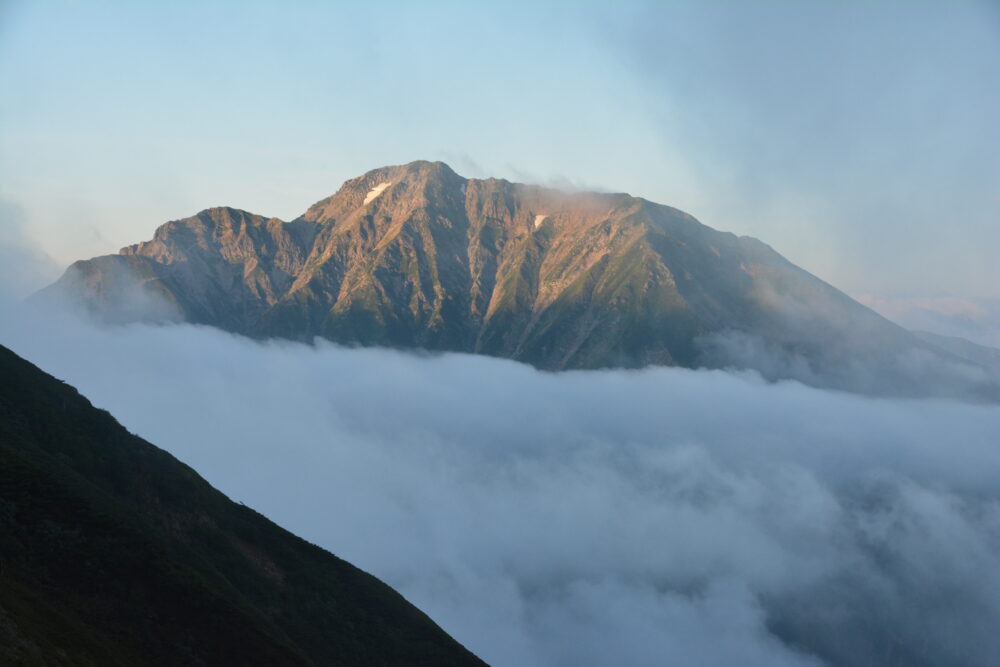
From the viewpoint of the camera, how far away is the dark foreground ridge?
9669 centimetres

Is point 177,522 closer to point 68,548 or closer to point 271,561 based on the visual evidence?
point 271,561

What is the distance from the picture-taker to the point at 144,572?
111 m

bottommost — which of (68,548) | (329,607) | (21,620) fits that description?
(21,620)

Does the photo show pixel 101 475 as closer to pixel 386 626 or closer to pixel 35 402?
pixel 35 402

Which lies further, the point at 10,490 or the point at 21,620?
the point at 10,490

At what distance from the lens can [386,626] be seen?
156 meters

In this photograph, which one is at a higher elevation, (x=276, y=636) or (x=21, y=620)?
(x=276, y=636)

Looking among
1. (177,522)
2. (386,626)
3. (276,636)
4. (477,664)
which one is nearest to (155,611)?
(276,636)

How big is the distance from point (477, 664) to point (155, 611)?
234ft

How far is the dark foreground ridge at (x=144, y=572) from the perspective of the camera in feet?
317

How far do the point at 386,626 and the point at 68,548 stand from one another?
224ft

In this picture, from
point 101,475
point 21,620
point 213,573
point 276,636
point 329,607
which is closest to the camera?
point 21,620

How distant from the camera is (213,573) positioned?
129500 millimetres

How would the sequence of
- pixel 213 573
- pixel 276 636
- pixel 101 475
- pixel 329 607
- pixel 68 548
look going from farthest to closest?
pixel 329 607 < pixel 101 475 < pixel 213 573 < pixel 276 636 < pixel 68 548
